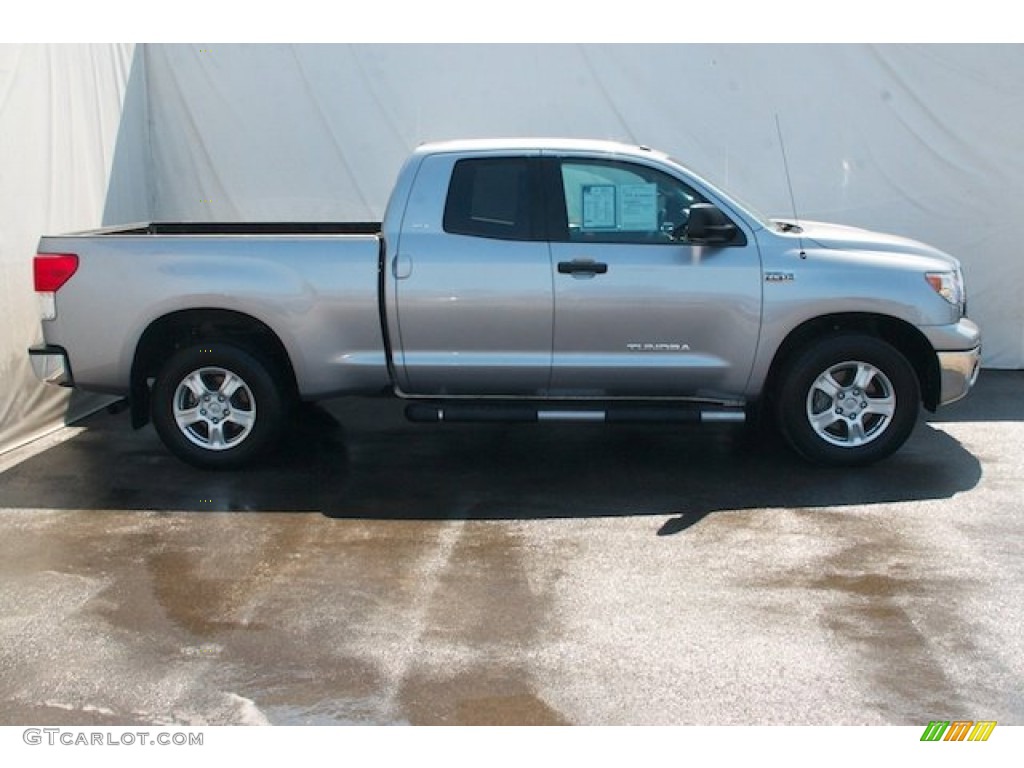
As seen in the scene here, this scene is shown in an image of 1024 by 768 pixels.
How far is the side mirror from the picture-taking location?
22.2ft

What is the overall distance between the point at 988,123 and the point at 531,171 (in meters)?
4.70

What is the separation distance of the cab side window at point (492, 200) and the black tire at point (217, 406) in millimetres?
1449

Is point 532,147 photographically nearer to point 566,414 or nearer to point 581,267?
point 581,267

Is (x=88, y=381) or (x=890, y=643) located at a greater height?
(x=88, y=381)

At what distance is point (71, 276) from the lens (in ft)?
22.8

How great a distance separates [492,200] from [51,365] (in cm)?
293

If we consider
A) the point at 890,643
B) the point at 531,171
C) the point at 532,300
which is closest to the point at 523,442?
the point at 532,300

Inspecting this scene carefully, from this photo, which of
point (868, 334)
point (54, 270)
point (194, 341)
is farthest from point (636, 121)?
point (54, 270)

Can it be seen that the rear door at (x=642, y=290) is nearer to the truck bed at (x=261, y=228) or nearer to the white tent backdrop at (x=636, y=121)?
the truck bed at (x=261, y=228)

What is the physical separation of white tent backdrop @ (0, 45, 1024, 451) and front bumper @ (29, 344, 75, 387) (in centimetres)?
241

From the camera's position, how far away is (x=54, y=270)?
6977 millimetres

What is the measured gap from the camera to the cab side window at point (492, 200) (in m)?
7.00

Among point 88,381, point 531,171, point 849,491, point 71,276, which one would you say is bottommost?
point 849,491

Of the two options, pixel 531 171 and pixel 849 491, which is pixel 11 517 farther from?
pixel 849 491
